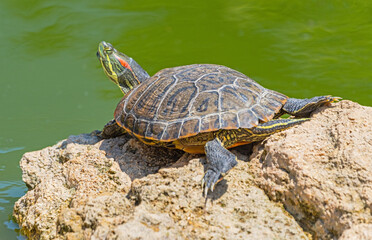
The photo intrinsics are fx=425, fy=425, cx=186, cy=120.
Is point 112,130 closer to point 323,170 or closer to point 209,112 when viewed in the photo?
point 209,112

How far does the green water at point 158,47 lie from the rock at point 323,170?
3.28 m

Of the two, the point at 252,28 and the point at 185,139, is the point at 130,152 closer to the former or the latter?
the point at 185,139

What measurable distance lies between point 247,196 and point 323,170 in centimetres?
41

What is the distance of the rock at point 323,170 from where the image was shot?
201cm

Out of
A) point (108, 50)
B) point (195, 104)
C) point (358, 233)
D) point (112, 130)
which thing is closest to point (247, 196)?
point (358, 233)

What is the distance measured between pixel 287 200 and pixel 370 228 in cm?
43

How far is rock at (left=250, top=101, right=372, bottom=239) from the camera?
2014 mm

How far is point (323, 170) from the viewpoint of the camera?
2168 millimetres

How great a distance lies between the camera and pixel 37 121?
5.43 metres

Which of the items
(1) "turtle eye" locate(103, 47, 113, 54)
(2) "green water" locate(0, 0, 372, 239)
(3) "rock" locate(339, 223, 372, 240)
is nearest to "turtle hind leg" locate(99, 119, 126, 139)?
(1) "turtle eye" locate(103, 47, 113, 54)

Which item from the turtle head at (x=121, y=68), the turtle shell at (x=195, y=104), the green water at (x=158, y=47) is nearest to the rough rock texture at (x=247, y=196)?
the turtle shell at (x=195, y=104)

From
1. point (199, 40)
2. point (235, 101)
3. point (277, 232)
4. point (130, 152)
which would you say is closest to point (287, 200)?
point (277, 232)

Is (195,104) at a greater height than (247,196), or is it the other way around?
(195,104)

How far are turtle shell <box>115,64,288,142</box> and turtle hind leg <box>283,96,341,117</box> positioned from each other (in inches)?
2.2
